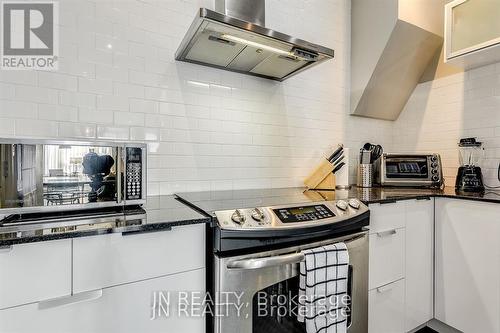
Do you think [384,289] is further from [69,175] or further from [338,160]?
[69,175]

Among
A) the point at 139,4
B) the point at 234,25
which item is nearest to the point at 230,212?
the point at 234,25

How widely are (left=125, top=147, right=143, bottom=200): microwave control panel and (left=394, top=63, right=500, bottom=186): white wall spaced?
7.59ft

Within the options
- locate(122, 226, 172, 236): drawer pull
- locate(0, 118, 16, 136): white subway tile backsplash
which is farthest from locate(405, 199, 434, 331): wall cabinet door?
locate(0, 118, 16, 136): white subway tile backsplash

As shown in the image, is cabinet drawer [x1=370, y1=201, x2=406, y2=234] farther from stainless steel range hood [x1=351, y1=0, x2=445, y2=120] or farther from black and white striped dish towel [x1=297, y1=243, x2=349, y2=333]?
stainless steel range hood [x1=351, y1=0, x2=445, y2=120]

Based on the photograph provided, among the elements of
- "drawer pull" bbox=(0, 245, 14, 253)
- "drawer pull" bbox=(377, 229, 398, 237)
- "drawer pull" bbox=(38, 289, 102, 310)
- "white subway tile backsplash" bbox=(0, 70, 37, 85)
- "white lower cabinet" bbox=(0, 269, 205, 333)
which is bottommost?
"white lower cabinet" bbox=(0, 269, 205, 333)

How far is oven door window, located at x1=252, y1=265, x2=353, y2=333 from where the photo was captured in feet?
3.54

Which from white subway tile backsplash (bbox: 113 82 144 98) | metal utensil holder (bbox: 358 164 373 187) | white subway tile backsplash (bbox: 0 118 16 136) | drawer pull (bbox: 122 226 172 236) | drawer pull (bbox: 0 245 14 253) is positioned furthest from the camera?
metal utensil holder (bbox: 358 164 373 187)

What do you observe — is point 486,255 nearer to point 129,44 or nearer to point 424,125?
point 424,125

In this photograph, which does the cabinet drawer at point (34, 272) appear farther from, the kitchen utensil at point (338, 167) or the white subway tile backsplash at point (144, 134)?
the kitchen utensil at point (338, 167)

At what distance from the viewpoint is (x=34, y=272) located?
771 mm

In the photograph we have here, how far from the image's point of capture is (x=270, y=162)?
1.98 meters

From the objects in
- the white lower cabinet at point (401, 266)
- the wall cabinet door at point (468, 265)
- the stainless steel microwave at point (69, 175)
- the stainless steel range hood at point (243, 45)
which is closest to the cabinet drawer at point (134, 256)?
the stainless steel microwave at point (69, 175)

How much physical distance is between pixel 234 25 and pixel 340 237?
3.55 ft

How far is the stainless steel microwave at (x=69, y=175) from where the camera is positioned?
3.08 ft
